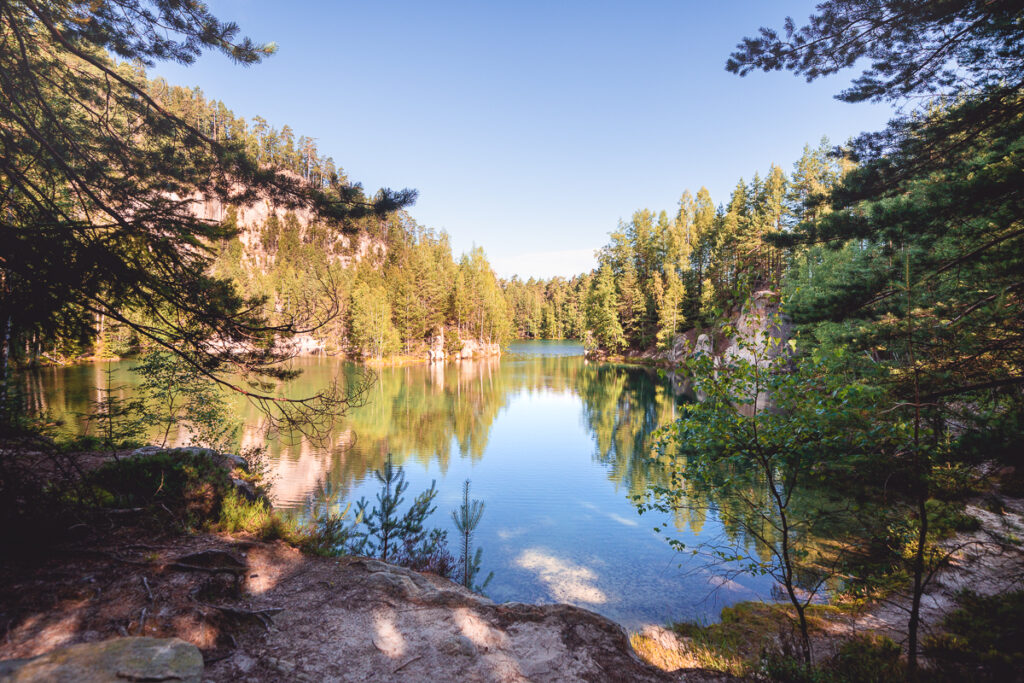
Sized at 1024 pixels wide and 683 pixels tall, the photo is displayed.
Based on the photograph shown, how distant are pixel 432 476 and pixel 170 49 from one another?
44.8 feet

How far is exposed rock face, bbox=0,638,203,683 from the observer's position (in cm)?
254

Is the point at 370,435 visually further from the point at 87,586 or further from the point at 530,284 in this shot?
the point at 530,284

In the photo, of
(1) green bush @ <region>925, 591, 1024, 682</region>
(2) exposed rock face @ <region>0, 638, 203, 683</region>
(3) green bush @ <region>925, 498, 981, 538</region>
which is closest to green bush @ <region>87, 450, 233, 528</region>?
(2) exposed rock face @ <region>0, 638, 203, 683</region>

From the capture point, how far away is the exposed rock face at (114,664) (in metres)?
2.54

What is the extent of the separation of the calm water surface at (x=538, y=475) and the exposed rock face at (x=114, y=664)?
4.60 m

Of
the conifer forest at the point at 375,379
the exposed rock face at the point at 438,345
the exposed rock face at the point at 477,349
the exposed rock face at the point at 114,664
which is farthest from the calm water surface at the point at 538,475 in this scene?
the exposed rock face at the point at 477,349

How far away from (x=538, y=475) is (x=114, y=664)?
14.5 meters

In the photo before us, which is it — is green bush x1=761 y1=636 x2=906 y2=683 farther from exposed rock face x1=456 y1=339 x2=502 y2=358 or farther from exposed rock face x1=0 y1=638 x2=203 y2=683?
exposed rock face x1=456 y1=339 x2=502 y2=358

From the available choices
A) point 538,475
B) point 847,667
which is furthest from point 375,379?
point 538,475

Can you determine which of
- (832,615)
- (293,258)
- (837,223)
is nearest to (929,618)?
(832,615)

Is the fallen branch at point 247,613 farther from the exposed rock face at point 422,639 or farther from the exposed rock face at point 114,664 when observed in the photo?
the exposed rock face at point 114,664

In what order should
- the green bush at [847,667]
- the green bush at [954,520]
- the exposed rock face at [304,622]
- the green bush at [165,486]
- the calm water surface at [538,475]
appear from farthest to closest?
the calm water surface at [538,475] < the green bush at [954,520] < the green bush at [165,486] < the green bush at [847,667] < the exposed rock face at [304,622]

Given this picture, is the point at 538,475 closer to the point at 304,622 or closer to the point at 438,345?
the point at 304,622

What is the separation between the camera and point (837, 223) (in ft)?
16.8
